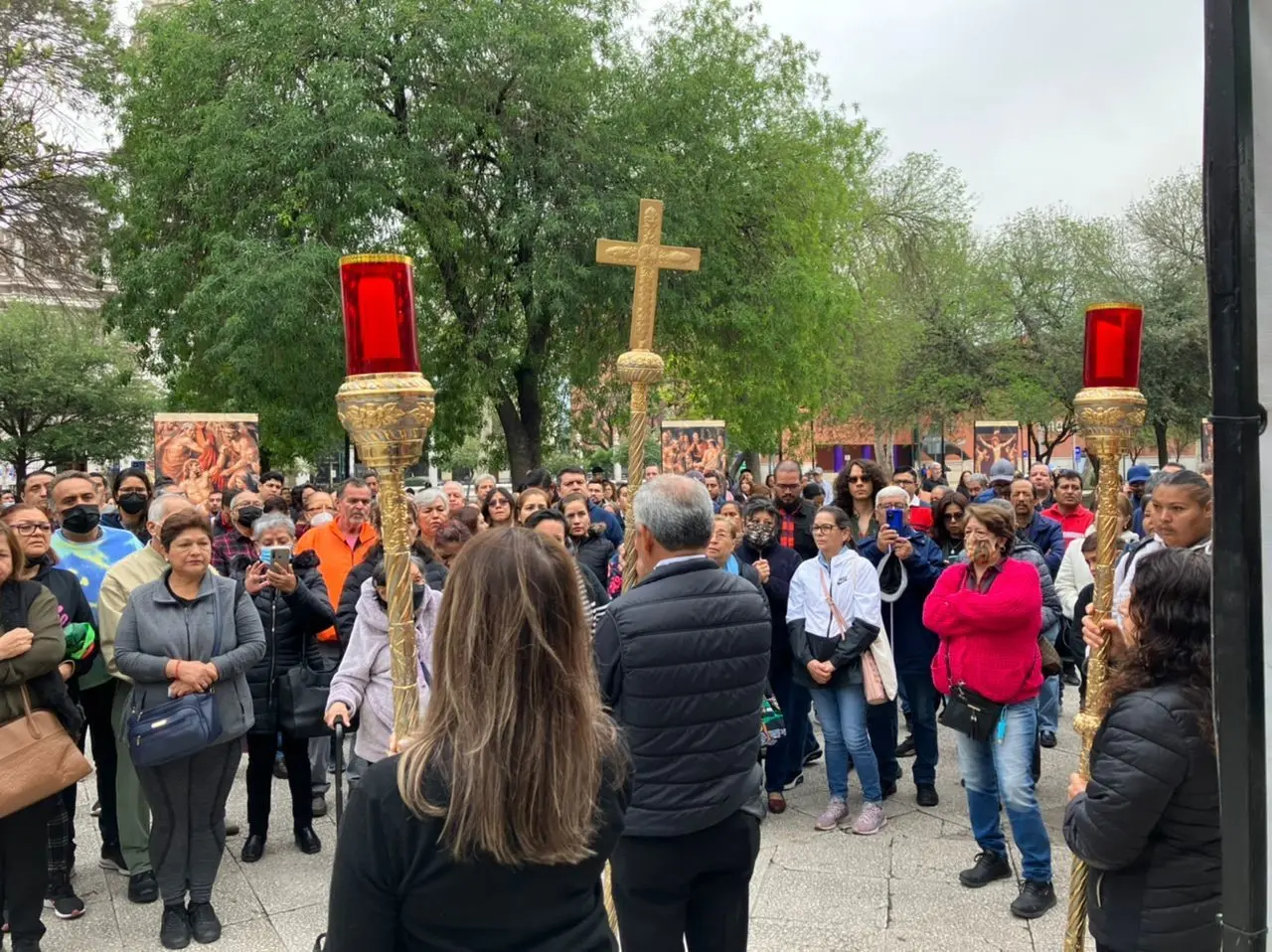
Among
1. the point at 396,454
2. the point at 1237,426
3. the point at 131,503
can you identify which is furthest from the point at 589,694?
the point at 131,503

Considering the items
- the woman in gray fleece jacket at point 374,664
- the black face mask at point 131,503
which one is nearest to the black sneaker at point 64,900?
the woman in gray fleece jacket at point 374,664

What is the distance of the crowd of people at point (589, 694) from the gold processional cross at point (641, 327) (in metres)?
0.24

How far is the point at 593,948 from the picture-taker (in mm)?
1971

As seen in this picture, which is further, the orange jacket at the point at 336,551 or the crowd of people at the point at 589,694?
the orange jacket at the point at 336,551

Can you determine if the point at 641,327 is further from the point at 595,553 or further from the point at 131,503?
the point at 131,503

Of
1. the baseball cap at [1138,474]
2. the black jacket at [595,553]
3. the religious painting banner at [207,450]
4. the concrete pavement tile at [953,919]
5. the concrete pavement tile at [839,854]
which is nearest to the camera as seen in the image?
the concrete pavement tile at [953,919]

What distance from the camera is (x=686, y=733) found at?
3207 mm

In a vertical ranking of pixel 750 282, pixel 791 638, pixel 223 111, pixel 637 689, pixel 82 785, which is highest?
pixel 223 111

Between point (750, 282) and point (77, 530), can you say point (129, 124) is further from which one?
point (77, 530)

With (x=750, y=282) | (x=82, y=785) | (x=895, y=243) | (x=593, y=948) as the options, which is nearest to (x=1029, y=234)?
(x=895, y=243)

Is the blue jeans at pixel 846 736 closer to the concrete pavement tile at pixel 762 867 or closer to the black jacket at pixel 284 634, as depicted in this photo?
the concrete pavement tile at pixel 762 867

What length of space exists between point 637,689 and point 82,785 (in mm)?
5671

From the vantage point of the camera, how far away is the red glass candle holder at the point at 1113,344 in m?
3.45

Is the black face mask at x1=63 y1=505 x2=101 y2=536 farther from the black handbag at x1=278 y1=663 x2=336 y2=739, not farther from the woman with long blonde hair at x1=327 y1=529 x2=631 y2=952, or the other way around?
the woman with long blonde hair at x1=327 y1=529 x2=631 y2=952
